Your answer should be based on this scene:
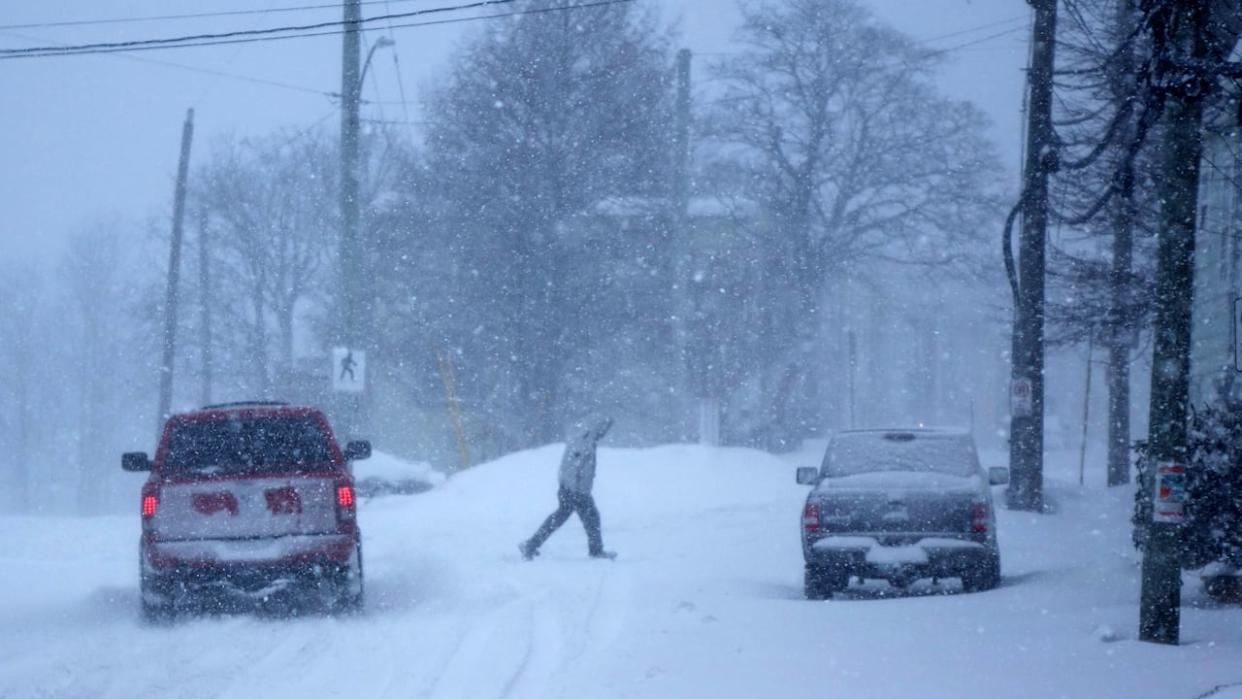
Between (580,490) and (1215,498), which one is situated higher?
(1215,498)

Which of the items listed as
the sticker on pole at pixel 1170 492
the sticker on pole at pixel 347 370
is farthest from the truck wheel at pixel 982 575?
the sticker on pole at pixel 347 370

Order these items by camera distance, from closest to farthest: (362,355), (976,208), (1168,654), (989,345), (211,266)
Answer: (1168,654) < (362,355) < (976,208) < (211,266) < (989,345)

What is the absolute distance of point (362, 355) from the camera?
19906 millimetres

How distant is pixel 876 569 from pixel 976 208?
2503cm

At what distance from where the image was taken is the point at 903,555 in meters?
11.5

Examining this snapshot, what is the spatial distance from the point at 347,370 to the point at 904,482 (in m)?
10.3

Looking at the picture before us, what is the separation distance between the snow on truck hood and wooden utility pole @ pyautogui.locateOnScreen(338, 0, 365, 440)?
9.97 meters

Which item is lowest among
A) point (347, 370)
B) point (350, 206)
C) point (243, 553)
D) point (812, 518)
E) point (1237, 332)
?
point (243, 553)

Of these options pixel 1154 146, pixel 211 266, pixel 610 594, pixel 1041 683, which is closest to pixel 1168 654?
pixel 1041 683

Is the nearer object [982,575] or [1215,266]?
[982,575]

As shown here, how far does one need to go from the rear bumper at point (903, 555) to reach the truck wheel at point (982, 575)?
3cm

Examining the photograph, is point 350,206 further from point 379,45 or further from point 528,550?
point 528,550

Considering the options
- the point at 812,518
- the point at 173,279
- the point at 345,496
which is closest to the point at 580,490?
the point at 812,518

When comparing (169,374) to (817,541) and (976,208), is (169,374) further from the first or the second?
(817,541)
